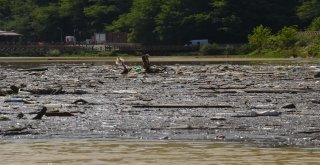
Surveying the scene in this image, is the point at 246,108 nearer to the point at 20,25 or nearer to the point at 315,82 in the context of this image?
the point at 315,82

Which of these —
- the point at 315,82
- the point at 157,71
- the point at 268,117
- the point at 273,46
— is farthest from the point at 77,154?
the point at 273,46

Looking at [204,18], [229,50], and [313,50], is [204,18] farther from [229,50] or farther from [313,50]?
[313,50]

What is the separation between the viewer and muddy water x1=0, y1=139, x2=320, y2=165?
58.1ft

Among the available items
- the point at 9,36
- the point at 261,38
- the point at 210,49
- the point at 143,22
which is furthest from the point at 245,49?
the point at 9,36

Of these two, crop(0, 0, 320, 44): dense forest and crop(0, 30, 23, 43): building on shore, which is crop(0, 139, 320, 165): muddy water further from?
crop(0, 30, 23, 43): building on shore

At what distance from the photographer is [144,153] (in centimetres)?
Result: 1864

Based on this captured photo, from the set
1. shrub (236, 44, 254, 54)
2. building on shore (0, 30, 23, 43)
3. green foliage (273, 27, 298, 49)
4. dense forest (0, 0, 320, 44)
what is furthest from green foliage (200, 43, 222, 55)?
building on shore (0, 30, 23, 43)

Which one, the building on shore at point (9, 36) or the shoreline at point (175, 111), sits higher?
the shoreline at point (175, 111)

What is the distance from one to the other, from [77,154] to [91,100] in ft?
41.7

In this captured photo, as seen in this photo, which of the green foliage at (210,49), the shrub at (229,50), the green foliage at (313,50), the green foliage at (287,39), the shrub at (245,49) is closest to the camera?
the green foliage at (313,50)

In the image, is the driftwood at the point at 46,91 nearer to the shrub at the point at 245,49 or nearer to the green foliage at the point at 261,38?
the green foliage at the point at 261,38

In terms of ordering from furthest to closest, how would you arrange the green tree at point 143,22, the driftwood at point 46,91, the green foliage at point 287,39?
the green tree at point 143,22 → the green foliage at point 287,39 → the driftwood at point 46,91

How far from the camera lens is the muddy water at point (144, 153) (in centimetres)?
1770

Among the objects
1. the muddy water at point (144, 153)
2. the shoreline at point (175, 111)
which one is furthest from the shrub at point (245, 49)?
the muddy water at point (144, 153)
